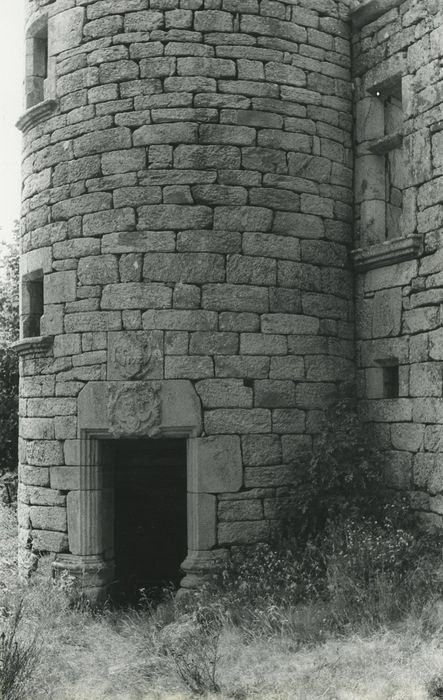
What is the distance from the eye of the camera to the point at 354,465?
7.01 m

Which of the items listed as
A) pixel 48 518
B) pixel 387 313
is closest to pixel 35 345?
pixel 48 518

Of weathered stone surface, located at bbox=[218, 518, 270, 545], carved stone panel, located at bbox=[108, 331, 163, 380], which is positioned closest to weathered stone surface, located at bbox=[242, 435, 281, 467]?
weathered stone surface, located at bbox=[218, 518, 270, 545]

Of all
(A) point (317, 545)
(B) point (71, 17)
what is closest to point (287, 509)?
(A) point (317, 545)

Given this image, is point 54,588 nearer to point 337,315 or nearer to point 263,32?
point 337,315

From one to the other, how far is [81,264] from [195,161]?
4.53ft

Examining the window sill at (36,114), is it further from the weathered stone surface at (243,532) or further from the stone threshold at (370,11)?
the weathered stone surface at (243,532)

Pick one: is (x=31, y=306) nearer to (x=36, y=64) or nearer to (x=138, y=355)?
(x=138, y=355)

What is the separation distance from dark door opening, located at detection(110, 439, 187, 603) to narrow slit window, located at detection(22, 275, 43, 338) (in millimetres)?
1710

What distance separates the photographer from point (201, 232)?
702 cm

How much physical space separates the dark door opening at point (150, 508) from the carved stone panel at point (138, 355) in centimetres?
207

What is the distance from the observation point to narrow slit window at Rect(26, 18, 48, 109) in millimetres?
8109

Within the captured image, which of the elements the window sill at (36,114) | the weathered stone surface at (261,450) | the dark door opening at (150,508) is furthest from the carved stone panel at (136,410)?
the window sill at (36,114)

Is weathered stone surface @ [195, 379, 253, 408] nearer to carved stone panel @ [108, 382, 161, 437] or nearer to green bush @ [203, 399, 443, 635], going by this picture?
carved stone panel @ [108, 382, 161, 437]

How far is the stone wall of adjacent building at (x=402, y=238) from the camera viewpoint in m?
6.92
